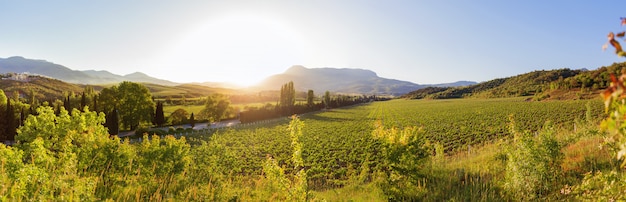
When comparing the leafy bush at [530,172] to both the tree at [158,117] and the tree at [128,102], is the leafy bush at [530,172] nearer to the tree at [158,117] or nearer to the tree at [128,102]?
the tree at [128,102]

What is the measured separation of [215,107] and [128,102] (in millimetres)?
24517

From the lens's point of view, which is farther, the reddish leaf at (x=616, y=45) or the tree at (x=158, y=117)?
the tree at (x=158, y=117)

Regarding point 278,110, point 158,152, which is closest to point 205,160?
point 158,152

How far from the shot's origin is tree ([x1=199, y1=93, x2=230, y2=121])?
8431cm

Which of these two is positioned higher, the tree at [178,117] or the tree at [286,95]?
the tree at [286,95]

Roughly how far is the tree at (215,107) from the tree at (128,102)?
66.2ft

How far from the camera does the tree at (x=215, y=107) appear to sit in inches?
3319

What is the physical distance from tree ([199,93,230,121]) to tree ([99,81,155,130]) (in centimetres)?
2019

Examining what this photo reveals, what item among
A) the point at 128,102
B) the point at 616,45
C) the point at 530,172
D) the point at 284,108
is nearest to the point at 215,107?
the point at 128,102

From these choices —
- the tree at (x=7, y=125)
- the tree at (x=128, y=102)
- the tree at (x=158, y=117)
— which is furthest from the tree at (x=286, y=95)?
the tree at (x=7, y=125)

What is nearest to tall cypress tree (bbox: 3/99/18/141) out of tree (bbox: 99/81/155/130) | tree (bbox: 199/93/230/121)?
tree (bbox: 99/81/155/130)

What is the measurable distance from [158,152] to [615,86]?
13631 mm

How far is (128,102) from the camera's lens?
2450 inches

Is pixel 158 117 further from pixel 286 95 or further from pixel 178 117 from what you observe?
pixel 286 95
